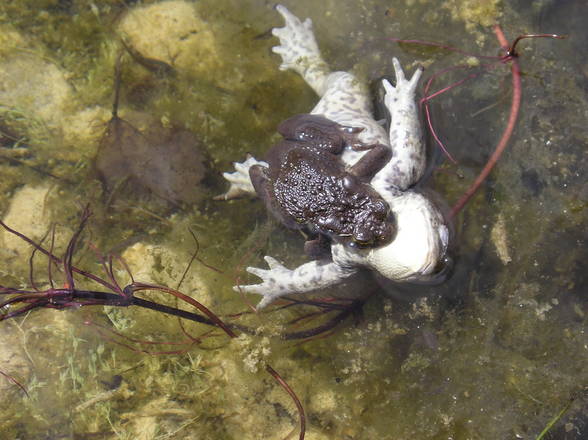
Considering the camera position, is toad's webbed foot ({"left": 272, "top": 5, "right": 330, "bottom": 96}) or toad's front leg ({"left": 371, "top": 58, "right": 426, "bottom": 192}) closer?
toad's front leg ({"left": 371, "top": 58, "right": 426, "bottom": 192})

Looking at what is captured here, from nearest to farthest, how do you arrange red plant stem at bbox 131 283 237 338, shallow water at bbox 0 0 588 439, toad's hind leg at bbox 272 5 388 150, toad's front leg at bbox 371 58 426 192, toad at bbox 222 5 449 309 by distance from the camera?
toad at bbox 222 5 449 309 < toad's front leg at bbox 371 58 426 192 < shallow water at bbox 0 0 588 439 < toad's hind leg at bbox 272 5 388 150 < red plant stem at bbox 131 283 237 338

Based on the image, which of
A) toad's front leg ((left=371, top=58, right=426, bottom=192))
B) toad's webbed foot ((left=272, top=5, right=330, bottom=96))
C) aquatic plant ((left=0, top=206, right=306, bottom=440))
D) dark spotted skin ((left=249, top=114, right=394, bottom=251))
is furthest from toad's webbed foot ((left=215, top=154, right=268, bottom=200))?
toad's front leg ((left=371, top=58, right=426, bottom=192))

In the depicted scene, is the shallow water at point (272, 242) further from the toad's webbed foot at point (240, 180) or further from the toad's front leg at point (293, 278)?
the toad's front leg at point (293, 278)

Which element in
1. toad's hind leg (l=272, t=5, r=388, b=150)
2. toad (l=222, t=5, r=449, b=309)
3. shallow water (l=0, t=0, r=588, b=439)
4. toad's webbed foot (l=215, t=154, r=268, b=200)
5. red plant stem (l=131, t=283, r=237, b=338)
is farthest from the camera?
toad's webbed foot (l=215, t=154, r=268, b=200)

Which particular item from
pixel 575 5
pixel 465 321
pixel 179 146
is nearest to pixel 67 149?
pixel 179 146

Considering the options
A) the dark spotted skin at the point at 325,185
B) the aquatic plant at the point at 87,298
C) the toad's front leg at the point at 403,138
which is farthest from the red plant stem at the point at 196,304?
the toad's front leg at the point at 403,138

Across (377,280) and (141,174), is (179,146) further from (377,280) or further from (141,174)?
(377,280)

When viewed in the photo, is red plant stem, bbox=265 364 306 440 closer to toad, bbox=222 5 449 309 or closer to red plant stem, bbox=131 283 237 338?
red plant stem, bbox=131 283 237 338
